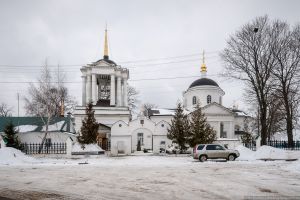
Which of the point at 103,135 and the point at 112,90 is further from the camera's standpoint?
the point at 112,90

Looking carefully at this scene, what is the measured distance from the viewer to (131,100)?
58500 millimetres

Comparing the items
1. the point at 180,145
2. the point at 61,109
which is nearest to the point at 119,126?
the point at 180,145

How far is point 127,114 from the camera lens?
44.3m

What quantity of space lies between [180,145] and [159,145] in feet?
15.7

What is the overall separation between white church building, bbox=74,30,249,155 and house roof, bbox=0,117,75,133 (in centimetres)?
210

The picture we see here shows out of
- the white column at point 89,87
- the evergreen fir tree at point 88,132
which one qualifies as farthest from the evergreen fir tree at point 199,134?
the white column at point 89,87

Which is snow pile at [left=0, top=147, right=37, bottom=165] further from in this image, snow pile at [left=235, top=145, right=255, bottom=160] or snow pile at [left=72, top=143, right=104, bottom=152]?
snow pile at [left=235, top=145, right=255, bottom=160]

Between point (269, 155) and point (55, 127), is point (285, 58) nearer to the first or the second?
point (269, 155)

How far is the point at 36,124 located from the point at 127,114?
15.0 metres

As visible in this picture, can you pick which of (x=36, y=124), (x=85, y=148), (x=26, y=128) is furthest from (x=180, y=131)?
(x=26, y=128)

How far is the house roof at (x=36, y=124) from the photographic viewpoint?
38.0 meters

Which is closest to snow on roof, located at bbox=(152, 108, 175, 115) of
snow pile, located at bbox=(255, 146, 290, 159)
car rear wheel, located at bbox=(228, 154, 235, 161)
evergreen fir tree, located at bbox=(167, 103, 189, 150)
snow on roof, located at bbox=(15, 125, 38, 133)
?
evergreen fir tree, located at bbox=(167, 103, 189, 150)

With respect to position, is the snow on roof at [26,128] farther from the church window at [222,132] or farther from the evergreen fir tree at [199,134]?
the church window at [222,132]

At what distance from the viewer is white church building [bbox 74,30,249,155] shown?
34500mm
